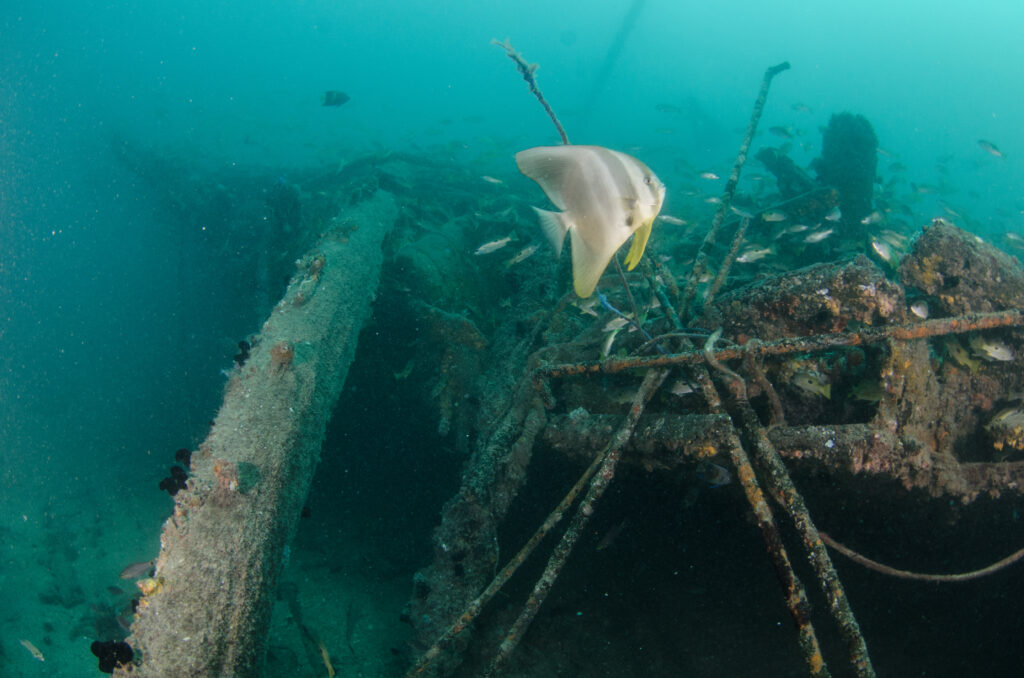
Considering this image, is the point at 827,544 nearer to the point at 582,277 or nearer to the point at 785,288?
the point at 785,288

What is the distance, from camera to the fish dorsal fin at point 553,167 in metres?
1.95

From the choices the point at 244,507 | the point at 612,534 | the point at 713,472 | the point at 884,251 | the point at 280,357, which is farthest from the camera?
the point at 884,251

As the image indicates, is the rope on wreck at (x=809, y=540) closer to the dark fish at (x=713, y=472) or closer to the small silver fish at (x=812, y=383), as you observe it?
the dark fish at (x=713, y=472)

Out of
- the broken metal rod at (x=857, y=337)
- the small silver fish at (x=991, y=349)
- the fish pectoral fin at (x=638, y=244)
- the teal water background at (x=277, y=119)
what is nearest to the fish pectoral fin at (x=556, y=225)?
the fish pectoral fin at (x=638, y=244)

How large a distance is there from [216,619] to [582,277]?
249cm

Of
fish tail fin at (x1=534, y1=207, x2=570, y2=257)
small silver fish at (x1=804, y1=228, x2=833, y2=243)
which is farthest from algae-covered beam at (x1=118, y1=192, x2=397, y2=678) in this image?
small silver fish at (x1=804, y1=228, x2=833, y2=243)

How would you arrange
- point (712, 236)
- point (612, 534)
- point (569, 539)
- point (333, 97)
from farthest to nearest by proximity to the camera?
point (333, 97), point (712, 236), point (612, 534), point (569, 539)

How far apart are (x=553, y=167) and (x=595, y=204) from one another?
0.29 meters

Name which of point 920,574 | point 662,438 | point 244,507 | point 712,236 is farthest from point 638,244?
point 244,507

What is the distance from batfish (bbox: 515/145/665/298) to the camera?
1831mm

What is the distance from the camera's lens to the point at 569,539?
7.39 ft

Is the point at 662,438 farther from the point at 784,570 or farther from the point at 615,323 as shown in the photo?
the point at 615,323

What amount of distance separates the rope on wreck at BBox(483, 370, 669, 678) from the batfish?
1.00 metres

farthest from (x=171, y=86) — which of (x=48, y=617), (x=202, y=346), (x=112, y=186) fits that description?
(x=48, y=617)
